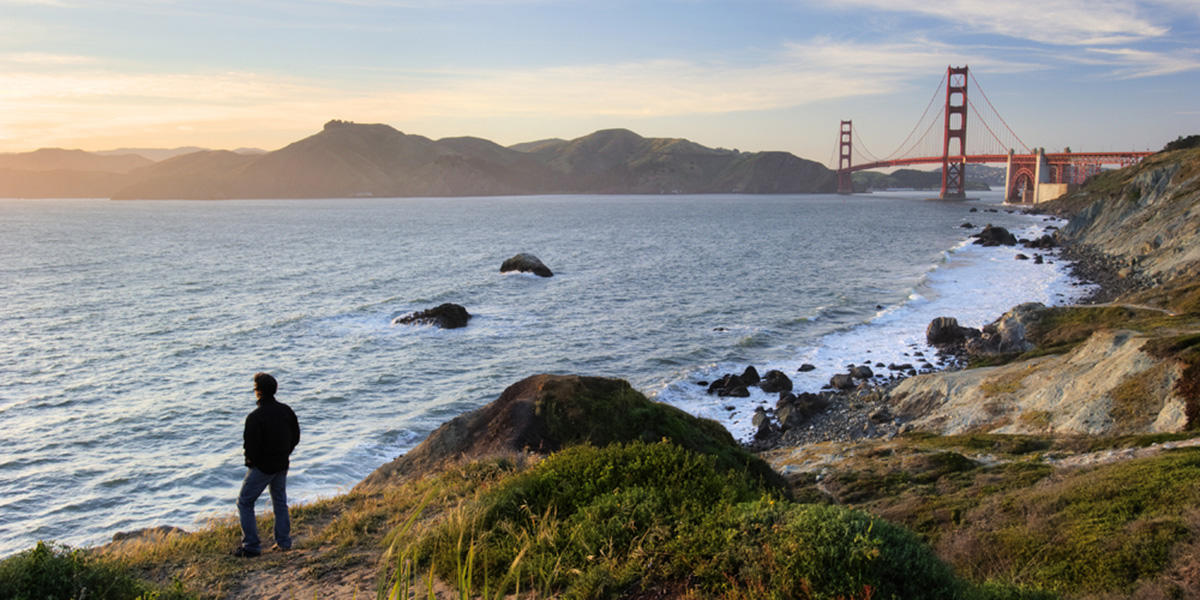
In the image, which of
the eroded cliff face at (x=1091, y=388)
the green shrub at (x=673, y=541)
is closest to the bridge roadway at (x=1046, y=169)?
the eroded cliff face at (x=1091, y=388)

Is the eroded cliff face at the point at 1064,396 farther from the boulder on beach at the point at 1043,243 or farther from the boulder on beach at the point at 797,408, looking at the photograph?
the boulder on beach at the point at 1043,243

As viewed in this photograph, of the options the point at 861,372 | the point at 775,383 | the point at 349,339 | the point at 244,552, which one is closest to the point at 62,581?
the point at 244,552

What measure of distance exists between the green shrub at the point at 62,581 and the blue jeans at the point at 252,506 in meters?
1.86

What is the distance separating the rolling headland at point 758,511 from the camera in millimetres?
5520

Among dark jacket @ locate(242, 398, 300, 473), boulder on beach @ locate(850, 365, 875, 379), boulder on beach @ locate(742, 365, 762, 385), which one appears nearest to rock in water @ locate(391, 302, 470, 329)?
boulder on beach @ locate(742, 365, 762, 385)

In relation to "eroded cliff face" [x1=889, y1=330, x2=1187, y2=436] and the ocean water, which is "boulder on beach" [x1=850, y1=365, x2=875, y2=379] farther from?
"eroded cliff face" [x1=889, y1=330, x2=1187, y2=436]

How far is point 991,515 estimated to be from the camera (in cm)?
860

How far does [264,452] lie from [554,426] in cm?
673

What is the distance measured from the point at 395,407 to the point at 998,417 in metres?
18.0

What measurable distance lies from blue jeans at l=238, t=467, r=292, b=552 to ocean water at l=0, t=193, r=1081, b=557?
9218mm

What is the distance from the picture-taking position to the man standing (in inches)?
335

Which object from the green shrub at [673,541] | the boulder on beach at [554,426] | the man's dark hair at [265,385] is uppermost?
the man's dark hair at [265,385]

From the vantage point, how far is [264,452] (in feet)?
28.2

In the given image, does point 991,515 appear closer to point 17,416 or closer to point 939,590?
point 939,590
